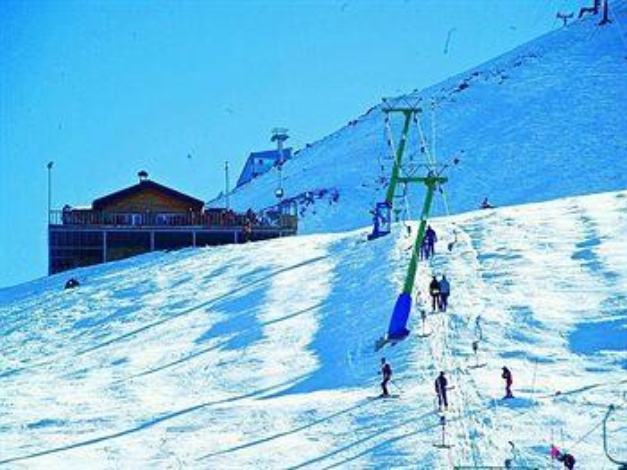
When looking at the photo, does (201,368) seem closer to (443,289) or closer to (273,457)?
(443,289)


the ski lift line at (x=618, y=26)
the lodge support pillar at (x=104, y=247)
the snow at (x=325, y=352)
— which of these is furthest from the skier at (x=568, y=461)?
the ski lift line at (x=618, y=26)

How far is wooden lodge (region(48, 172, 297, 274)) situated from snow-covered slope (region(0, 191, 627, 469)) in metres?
11.3

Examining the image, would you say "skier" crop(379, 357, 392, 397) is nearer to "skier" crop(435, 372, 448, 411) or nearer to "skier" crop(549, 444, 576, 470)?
"skier" crop(435, 372, 448, 411)

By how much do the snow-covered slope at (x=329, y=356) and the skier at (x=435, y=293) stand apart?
1.46ft

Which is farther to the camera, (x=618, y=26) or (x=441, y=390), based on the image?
(x=618, y=26)

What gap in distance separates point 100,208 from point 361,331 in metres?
30.0

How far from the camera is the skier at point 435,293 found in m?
26.1

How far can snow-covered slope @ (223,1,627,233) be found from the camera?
57719 millimetres

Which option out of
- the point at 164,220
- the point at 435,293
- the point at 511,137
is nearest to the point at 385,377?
the point at 435,293

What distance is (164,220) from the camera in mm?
52594

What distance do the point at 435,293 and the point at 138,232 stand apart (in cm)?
2853

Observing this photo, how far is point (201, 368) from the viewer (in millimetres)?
26016

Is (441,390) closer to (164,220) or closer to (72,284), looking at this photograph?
(72,284)

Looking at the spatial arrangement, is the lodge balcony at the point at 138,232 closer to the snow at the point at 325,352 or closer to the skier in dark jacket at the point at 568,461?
the snow at the point at 325,352
